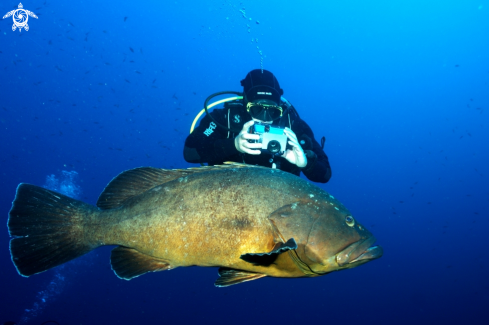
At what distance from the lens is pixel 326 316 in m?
24.1

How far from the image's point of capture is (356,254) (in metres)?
2.31

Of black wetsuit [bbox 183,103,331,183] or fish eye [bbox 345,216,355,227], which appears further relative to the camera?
black wetsuit [bbox 183,103,331,183]

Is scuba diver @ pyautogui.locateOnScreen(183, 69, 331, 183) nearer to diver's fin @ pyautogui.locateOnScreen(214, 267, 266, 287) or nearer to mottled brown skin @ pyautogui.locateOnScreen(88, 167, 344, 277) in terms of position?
mottled brown skin @ pyautogui.locateOnScreen(88, 167, 344, 277)

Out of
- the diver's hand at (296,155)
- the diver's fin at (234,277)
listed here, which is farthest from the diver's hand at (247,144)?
the diver's fin at (234,277)

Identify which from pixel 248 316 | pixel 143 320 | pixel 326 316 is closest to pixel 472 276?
pixel 326 316

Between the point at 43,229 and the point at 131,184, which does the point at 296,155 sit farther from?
the point at 43,229

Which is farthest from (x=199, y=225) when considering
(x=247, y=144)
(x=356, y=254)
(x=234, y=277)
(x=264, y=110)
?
(x=264, y=110)

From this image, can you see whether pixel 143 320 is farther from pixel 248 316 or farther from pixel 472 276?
pixel 472 276

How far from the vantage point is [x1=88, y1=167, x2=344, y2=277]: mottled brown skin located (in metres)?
2.46

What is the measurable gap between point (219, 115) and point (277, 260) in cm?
334

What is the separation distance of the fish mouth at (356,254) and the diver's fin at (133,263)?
71.9 inches

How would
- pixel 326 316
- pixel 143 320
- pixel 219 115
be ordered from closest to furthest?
pixel 219 115, pixel 143 320, pixel 326 316

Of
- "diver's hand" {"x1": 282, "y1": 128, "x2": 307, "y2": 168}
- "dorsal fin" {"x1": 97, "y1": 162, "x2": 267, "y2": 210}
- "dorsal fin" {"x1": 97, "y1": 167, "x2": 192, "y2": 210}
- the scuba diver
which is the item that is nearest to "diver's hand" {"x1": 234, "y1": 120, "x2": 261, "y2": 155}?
the scuba diver

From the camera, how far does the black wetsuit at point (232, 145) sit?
4.01 m
